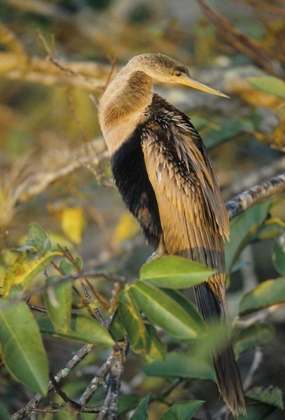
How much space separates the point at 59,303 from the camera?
135cm

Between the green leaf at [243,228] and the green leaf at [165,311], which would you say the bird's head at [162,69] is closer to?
the green leaf at [243,228]

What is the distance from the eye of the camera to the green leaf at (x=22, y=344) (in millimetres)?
1322

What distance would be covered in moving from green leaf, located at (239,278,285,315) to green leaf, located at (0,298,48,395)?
0.92m

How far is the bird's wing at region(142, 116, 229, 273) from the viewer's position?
2090 millimetres

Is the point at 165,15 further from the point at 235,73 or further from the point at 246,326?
the point at 246,326

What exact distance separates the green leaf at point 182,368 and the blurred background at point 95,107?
0.60 meters

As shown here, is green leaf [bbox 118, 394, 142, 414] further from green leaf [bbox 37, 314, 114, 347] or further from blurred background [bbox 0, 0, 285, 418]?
green leaf [bbox 37, 314, 114, 347]

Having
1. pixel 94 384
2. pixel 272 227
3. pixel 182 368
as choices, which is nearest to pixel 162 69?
pixel 272 227

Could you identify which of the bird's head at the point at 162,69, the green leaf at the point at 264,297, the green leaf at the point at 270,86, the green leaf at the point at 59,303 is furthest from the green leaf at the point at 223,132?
the green leaf at the point at 59,303

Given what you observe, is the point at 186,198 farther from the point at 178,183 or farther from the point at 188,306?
the point at 188,306

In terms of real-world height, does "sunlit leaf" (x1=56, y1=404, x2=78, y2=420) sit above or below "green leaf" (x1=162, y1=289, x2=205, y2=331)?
below

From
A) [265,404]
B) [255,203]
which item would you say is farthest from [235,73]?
[265,404]

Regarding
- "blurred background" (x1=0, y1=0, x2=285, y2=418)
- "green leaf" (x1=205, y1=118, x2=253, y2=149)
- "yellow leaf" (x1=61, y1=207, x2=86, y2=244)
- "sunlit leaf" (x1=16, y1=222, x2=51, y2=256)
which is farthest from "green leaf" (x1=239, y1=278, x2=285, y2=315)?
"yellow leaf" (x1=61, y1=207, x2=86, y2=244)

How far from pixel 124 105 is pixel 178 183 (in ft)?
1.52
